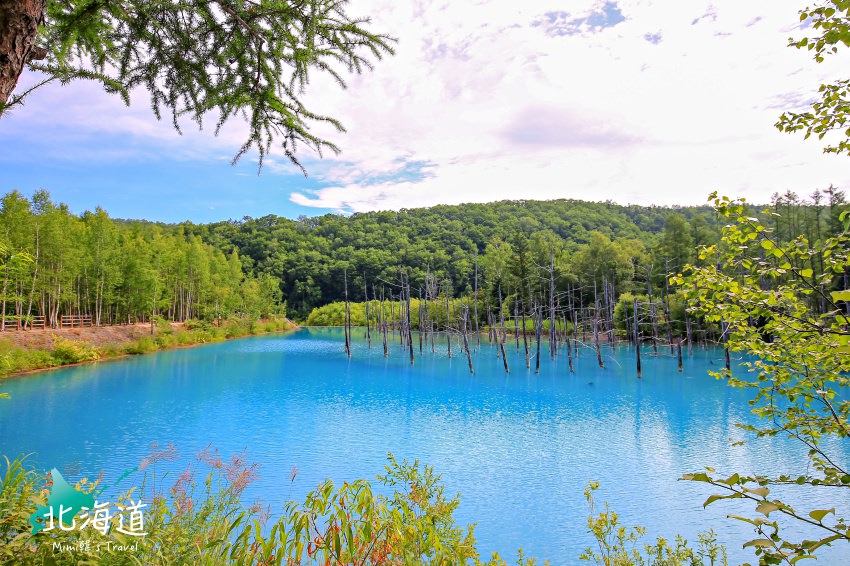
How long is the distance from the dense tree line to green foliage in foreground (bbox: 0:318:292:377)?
195 centimetres

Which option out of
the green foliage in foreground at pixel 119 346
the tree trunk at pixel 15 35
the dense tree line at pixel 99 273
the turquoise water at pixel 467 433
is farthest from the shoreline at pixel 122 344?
the tree trunk at pixel 15 35

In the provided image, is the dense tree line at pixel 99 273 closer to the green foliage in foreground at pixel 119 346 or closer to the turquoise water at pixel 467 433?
the green foliage in foreground at pixel 119 346

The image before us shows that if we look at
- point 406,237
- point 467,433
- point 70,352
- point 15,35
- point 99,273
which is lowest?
point 467,433

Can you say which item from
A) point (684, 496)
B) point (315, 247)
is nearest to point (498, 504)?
point (684, 496)

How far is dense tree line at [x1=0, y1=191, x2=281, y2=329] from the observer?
2228 centimetres

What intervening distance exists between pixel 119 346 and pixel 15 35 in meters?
29.5

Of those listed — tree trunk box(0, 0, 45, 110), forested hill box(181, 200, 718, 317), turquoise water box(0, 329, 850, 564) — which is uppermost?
forested hill box(181, 200, 718, 317)

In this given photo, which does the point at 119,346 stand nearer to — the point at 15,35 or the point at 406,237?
the point at 15,35

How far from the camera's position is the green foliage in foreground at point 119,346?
18.7m

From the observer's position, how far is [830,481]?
189cm

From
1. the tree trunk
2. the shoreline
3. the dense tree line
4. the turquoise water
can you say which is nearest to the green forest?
the dense tree line

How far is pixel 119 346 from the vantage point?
2606 cm

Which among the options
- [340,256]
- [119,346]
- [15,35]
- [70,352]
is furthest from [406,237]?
[15,35]

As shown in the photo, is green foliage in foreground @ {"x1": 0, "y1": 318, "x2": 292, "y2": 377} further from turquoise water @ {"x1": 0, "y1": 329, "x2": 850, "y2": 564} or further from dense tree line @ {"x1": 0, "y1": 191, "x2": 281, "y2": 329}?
dense tree line @ {"x1": 0, "y1": 191, "x2": 281, "y2": 329}
